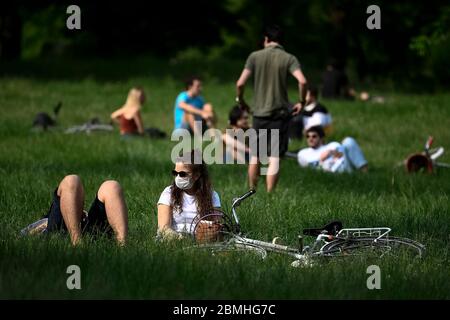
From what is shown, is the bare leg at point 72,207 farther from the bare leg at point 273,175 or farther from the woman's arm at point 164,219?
the bare leg at point 273,175

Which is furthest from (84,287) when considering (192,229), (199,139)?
(199,139)

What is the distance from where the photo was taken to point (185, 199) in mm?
9320

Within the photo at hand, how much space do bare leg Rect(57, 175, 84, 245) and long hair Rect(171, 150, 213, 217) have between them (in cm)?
78

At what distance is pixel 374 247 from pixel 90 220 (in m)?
2.23

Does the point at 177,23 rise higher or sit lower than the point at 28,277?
higher

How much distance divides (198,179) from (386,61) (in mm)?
41429

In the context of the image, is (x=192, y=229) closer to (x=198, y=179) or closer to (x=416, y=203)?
(x=198, y=179)

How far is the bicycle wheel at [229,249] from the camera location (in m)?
8.42

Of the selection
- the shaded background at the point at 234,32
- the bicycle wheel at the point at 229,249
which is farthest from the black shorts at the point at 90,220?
the shaded background at the point at 234,32

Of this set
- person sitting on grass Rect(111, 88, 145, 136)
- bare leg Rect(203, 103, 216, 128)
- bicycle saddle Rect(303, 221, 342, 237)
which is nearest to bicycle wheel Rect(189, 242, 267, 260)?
bicycle saddle Rect(303, 221, 342, 237)

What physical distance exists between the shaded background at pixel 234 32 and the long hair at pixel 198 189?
91.1 ft

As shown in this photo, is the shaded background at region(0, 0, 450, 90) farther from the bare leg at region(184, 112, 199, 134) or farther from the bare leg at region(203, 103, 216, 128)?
the bare leg at region(184, 112, 199, 134)

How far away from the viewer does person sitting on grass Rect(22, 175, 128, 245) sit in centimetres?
882

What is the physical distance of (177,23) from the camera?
156 ft
